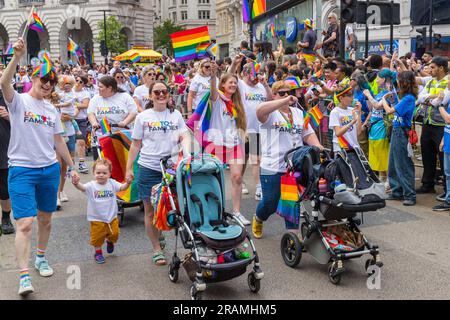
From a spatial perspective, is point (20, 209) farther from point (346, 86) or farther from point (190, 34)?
point (190, 34)

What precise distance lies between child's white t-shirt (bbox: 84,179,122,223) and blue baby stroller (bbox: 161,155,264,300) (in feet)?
3.01

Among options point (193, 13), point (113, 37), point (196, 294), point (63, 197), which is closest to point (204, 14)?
point (193, 13)

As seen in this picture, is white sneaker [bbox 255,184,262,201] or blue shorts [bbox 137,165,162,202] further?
white sneaker [bbox 255,184,262,201]

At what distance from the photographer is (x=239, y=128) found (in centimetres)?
732

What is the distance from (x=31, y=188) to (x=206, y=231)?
1.77 meters

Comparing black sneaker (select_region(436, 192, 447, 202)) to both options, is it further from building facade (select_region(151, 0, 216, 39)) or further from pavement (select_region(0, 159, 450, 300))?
building facade (select_region(151, 0, 216, 39))

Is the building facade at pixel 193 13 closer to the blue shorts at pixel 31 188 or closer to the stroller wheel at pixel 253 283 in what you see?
the blue shorts at pixel 31 188

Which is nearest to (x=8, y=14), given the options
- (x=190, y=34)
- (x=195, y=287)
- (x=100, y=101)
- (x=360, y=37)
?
(x=360, y=37)

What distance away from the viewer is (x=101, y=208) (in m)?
5.96

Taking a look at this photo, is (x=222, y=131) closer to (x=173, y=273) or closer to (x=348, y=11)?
(x=173, y=273)

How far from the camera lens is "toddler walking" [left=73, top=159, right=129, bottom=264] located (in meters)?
5.95

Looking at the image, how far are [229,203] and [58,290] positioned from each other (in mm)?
3841

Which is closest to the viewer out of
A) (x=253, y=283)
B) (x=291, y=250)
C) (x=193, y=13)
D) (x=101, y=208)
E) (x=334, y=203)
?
(x=253, y=283)

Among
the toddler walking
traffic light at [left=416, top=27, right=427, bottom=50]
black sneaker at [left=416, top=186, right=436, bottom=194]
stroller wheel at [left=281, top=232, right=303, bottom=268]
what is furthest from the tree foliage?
stroller wheel at [left=281, top=232, right=303, bottom=268]
